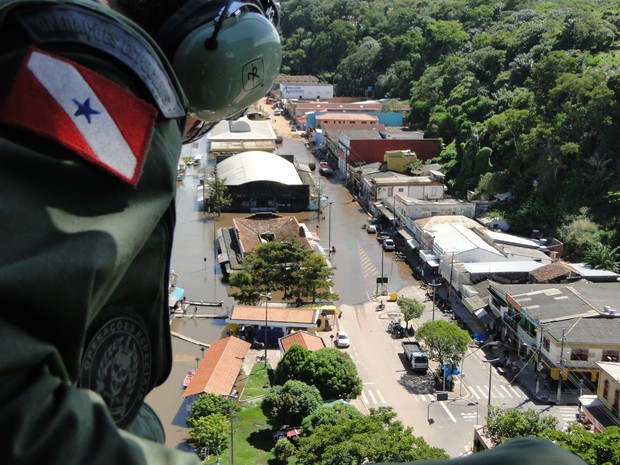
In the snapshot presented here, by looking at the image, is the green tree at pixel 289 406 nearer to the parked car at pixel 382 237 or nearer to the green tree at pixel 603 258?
the green tree at pixel 603 258

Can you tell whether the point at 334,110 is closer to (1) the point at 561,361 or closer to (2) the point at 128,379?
(1) the point at 561,361

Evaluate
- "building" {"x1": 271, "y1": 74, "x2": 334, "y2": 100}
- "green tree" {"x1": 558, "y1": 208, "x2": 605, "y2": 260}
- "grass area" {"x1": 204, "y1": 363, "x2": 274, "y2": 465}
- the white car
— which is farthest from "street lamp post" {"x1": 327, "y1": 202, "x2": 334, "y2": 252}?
"building" {"x1": 271, "y1": 74, "x2": 334, "y2": 100}

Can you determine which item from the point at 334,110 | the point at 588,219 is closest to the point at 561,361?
the point at 588,219

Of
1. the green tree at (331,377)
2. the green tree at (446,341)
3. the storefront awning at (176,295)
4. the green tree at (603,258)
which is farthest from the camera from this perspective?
the green tree at (603,258)

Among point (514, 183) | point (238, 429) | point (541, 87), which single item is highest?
point (541, 87)

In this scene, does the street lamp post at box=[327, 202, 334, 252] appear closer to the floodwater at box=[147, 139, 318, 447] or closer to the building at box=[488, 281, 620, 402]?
the floodwater at box=[147, 139, 318, 447]

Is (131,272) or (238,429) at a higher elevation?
(131,272)

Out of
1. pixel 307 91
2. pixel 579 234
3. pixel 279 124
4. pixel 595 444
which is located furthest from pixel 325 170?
pixel 595 444

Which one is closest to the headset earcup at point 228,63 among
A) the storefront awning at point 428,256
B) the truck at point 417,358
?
the truck at point 417,358
